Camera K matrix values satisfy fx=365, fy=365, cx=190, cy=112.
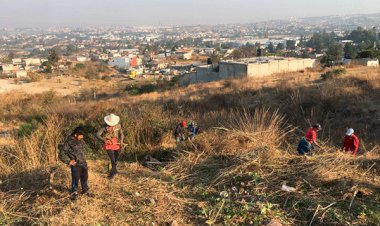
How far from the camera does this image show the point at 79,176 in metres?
4.34

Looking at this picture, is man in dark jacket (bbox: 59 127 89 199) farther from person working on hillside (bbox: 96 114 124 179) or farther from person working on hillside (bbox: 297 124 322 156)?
person working on hillside (bbox: 297 124 322 156)

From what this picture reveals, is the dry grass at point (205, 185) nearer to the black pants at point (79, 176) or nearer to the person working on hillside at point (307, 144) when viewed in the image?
the black pants at point (79, 176)

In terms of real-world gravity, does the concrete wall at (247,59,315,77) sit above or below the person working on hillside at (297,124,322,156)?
below

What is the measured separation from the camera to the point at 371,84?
1441cm

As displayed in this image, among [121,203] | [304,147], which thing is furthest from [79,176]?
[304,147]

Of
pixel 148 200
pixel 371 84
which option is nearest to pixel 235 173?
pixel 148 200

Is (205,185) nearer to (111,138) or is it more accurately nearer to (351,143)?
(111,138)

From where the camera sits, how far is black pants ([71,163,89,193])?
14.1 ft

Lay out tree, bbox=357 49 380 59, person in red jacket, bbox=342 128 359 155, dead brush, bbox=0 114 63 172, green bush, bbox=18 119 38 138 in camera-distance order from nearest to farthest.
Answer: dead brush, bbox=0 114 63 172 < person in red jacket, bbox=342 128 359 155 < green bush, bbox=18 119 38 138 < tree, bbox=357 49 380 59

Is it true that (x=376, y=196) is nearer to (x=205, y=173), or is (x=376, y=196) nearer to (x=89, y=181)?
(x=205, y=173)

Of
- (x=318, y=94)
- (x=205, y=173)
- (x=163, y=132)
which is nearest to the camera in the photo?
(x=205, y=173)

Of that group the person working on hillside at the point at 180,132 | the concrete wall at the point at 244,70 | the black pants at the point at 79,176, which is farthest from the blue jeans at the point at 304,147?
the concrete wall at the point at 244,70

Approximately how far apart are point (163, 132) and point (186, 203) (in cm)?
350

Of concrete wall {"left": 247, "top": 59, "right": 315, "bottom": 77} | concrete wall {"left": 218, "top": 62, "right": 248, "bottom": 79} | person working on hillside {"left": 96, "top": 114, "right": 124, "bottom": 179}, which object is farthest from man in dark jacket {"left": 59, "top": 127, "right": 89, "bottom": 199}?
concrete wall {"left": 247, "top": 59, "right": 315, "bottom": 77}
